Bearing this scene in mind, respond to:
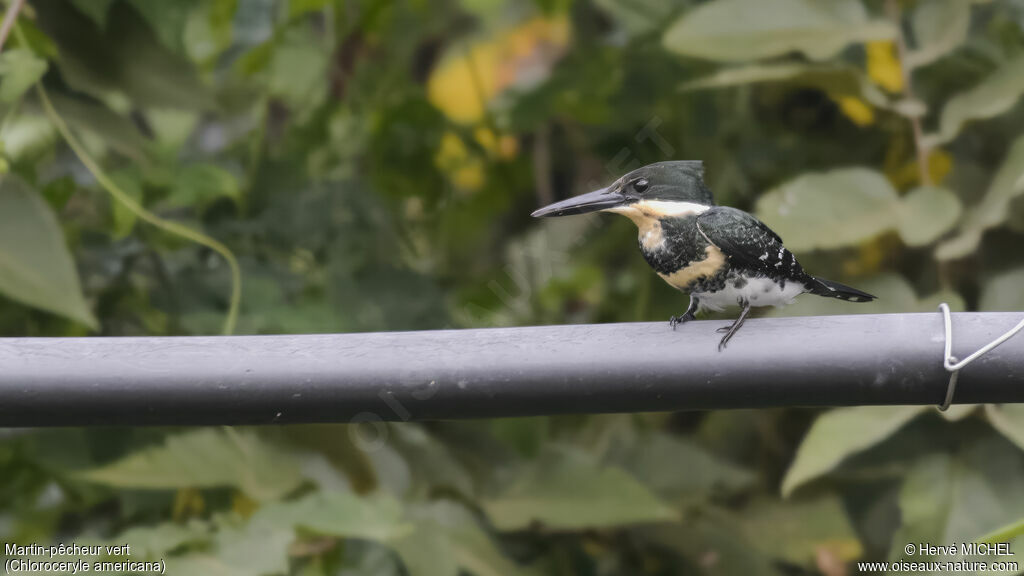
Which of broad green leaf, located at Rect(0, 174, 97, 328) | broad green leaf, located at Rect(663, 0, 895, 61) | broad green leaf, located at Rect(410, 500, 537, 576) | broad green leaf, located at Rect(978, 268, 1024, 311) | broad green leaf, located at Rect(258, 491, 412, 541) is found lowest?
broad green leaf, located at Rect(410, 500, 537, 576)

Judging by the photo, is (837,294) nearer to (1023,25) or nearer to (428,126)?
(1023,25)

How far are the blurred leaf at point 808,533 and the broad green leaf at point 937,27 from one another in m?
Result: 0.50

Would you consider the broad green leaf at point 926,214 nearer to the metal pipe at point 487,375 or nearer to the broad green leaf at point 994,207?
the broad green leaf at point 994,207

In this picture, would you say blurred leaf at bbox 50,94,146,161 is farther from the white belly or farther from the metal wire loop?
the metal wire loop

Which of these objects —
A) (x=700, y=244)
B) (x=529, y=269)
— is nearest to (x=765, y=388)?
(x=700, y=244)

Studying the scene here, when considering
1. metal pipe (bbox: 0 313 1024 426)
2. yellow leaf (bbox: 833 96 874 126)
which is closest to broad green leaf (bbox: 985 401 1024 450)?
metal pipe (bbox: 0 313 1024 426)

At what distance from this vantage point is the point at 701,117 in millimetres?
1337

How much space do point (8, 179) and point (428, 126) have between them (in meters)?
0.65

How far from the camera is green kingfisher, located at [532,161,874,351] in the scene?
2.44 feet

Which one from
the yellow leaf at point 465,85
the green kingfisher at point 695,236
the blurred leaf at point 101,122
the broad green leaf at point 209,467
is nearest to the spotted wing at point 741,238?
the green kingfisher at point 695,236

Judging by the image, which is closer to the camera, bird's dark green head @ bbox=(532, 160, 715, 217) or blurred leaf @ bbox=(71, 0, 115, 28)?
bird's dark green head @ bbox=(532, 160, 715, 217)

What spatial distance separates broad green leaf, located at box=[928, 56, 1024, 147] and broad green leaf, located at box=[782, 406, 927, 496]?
0.31 m

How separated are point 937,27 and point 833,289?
1.42ft

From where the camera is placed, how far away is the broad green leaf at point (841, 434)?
93cm
